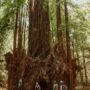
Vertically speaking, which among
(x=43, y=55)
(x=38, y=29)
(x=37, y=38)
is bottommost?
(x=43, y=55)

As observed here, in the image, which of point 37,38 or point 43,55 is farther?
point 37,38

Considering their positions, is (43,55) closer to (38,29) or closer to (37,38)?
(37,38)

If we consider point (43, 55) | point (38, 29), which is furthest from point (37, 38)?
point (43, 55)

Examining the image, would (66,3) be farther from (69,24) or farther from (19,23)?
(19,23)

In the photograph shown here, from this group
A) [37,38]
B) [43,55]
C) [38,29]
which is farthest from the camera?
[38,29]

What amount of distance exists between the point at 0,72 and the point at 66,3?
622 cm

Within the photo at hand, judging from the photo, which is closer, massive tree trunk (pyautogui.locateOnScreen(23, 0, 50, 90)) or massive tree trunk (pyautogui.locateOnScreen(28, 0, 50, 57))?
massive tree trunk (pyautogui.locateOnScreen(23, 0, 50, 90))

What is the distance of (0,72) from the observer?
13578 millimetres

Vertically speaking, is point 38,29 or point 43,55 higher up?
point 38,29

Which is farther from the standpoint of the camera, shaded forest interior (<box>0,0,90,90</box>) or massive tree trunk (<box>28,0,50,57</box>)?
massive tree trunk (<box>28,0,50,57</box>)

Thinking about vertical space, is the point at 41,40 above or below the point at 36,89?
above

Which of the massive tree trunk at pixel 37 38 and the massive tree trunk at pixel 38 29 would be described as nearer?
the massive tree trunk at pixel 37 38

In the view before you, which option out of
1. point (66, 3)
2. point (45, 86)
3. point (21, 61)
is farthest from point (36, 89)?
point (66, 3)

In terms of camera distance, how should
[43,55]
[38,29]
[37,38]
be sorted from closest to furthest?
[43,55] < [37,38] < [38,29]
